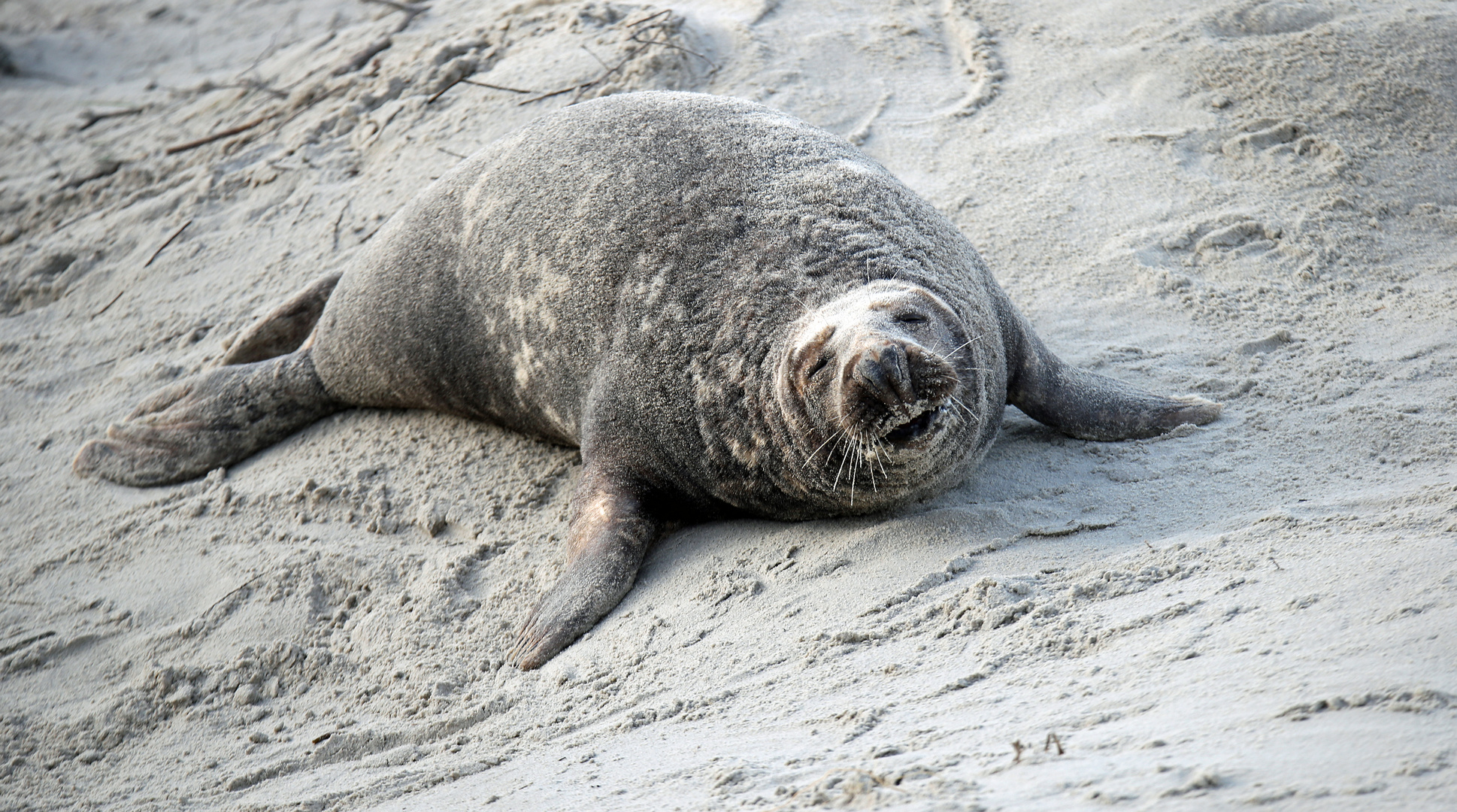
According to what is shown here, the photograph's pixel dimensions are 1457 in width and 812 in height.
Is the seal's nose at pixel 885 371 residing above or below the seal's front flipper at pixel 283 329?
above

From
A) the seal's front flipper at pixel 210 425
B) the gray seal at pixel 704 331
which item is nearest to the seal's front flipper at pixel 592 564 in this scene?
the gray seal at pixel 704 331

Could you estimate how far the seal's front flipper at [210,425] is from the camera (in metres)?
4.55

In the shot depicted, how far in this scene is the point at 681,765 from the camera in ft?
7.29

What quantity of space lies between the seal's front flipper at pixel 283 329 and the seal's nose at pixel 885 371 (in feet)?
10.5

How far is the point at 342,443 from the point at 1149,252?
325cm

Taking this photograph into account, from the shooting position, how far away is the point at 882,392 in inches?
106

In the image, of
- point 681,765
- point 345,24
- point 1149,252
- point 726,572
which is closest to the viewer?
point 681,765

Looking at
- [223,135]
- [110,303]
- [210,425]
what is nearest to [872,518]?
[210,425]

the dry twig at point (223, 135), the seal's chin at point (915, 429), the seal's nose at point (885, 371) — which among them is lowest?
the seal's chin at point (915, 429)

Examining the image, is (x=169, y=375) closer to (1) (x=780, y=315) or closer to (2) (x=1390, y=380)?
(1) (x=780, y=315)

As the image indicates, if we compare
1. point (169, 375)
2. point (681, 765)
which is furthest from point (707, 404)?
point (169, 375)

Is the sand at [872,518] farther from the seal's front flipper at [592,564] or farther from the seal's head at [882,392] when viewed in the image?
the seal's head at [882,392]

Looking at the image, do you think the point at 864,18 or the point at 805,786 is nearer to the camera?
the point at 805,786

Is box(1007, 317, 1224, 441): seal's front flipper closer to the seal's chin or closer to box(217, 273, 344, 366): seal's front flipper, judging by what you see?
the seal's chin
